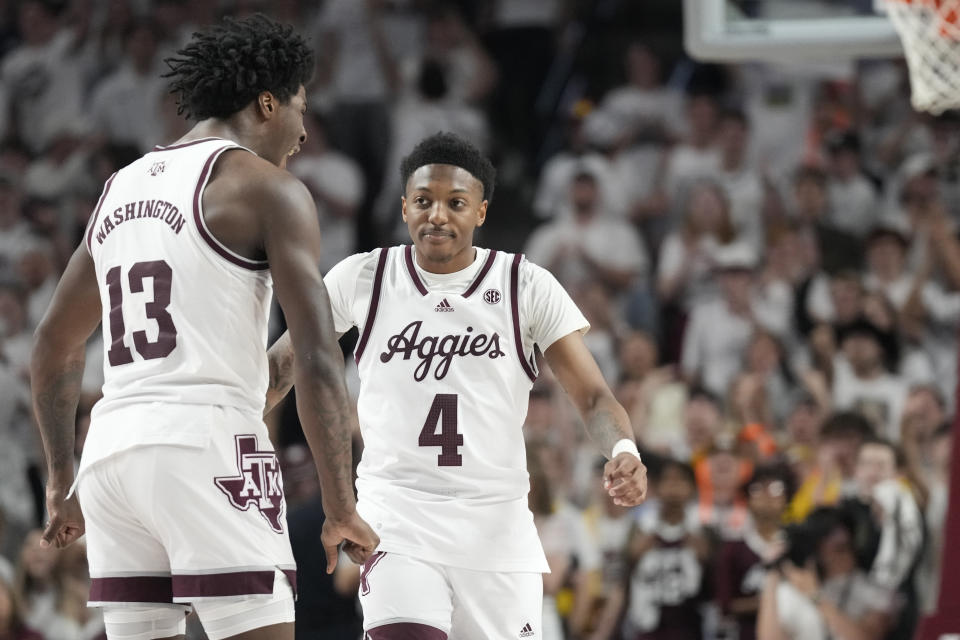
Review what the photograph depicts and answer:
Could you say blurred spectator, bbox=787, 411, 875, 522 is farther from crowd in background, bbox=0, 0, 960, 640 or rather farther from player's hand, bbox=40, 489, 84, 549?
player's hand, bbox=40, 489, 84, 549

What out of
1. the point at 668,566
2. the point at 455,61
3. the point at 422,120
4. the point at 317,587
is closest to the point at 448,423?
the point at 317,587

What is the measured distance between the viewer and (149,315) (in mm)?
3908

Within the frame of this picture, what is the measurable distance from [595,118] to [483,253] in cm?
664

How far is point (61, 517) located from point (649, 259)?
685 centimetres

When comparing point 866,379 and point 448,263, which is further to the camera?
point 866,379

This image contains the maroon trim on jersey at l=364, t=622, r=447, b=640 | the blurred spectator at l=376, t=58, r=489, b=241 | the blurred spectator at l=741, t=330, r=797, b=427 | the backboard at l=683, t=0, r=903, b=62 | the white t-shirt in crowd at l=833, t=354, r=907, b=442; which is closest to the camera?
the maroon trim on jersey at l=364, t=622, r=447, b=640

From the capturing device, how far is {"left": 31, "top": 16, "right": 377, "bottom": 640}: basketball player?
150 inches

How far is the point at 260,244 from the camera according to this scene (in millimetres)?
3908

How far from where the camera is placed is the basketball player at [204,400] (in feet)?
12.5

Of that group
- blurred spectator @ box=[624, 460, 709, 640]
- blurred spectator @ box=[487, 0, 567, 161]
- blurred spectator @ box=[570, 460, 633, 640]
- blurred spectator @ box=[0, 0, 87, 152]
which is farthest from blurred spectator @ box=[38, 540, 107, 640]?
blurred spectator @ box=[487, 0, 567, 161]

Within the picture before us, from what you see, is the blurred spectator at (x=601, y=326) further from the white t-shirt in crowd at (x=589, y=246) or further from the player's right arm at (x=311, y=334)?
the player's right arm at (x=311, y=334)

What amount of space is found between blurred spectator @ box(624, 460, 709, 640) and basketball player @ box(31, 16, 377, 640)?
4064 millimetres

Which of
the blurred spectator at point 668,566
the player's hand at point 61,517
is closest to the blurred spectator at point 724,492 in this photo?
the blurred spectator at point 668,566

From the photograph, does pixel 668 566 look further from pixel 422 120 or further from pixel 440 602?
pixel 422 120
